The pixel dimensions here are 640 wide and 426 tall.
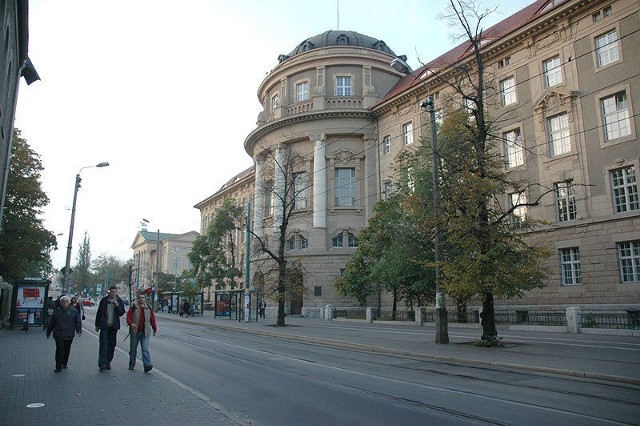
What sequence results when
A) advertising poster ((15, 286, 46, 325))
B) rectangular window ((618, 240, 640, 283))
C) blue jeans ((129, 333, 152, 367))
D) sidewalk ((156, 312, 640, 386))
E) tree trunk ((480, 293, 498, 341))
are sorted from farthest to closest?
rectangular window ((618, 240, 640, 283)) → advertising poster ((15, 286, 46, 325)) → tree trunk ((480, 293, 498, 341)) → sidewalk ((156, 312, 640, 386)) → blue jeans ((129, 333, 152, 367))

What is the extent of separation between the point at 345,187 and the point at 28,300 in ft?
96.0

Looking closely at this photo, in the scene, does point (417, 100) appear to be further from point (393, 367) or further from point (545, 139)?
point (393, 367)

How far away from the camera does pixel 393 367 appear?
13.3 metres

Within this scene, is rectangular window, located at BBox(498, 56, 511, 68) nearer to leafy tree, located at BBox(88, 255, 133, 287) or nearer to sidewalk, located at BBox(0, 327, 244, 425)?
sidewalk, located at BBox(0, 327, 244, 425)

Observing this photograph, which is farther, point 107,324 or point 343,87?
point 343,87

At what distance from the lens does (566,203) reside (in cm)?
3070

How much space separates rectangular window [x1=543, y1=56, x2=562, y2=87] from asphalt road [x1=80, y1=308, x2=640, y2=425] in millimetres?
24273

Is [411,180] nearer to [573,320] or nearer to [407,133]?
[573,320]

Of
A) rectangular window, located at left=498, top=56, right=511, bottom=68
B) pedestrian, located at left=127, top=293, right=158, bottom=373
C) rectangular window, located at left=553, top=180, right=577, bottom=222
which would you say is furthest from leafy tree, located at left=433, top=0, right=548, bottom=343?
rectangular window, located at left=498, top=56, right=511, bottom=68

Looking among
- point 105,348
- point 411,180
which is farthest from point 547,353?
point 411,180

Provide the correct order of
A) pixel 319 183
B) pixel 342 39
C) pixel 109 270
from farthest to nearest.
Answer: pixel 109 270 < pixel 342 39 < pixel 319 183

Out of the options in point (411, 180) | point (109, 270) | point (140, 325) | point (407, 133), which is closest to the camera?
point (140, 325)

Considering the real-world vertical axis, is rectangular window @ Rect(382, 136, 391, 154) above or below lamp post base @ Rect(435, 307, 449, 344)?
above

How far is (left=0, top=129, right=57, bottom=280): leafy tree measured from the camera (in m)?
32.1
